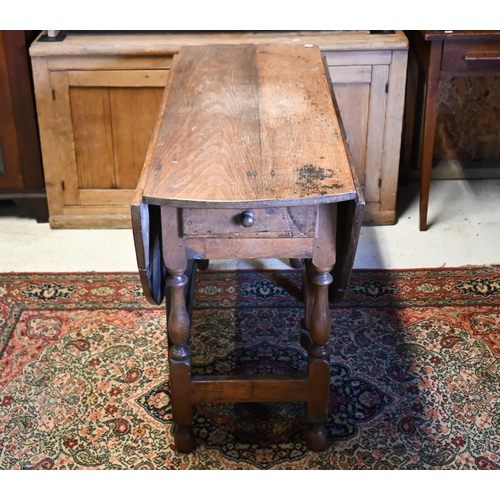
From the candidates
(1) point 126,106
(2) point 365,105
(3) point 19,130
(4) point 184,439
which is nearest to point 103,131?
(1) point 126,106

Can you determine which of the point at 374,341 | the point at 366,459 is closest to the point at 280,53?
the point at 374,341

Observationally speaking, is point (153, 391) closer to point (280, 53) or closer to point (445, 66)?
point (280, 53)

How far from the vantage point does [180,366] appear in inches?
81.7

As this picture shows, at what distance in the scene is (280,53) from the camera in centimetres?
275

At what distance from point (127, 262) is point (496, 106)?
6.16ft

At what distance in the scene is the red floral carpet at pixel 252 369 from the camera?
214cm

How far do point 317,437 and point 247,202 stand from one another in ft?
2.46

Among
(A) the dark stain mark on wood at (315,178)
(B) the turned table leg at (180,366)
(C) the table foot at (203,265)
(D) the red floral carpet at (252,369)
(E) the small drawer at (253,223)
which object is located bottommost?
(D) the red floral carpet at (252,369)

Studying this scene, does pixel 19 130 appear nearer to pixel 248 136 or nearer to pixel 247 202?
pixel 248 136

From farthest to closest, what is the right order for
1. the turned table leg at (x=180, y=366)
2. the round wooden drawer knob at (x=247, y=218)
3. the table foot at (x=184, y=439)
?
the table foot at (x=184, y=439) < the turned table leg at (x=180, y=366) < the round wooden drawer knob at (x=247, y=218)

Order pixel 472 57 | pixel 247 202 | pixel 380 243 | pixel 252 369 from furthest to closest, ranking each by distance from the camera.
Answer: pixel 380 243
pixel 472 57
pixel 252 369
pixel 247 202

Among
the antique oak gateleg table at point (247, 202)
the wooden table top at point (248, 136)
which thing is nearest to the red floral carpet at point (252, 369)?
the antique oak gateleg table at point (247, 202)

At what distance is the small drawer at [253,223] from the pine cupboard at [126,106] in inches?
52.6

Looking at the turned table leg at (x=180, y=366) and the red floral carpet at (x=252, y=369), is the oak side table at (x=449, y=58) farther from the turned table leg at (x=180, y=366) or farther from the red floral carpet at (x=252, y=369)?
the turned table leg at (x=180, y=366)
